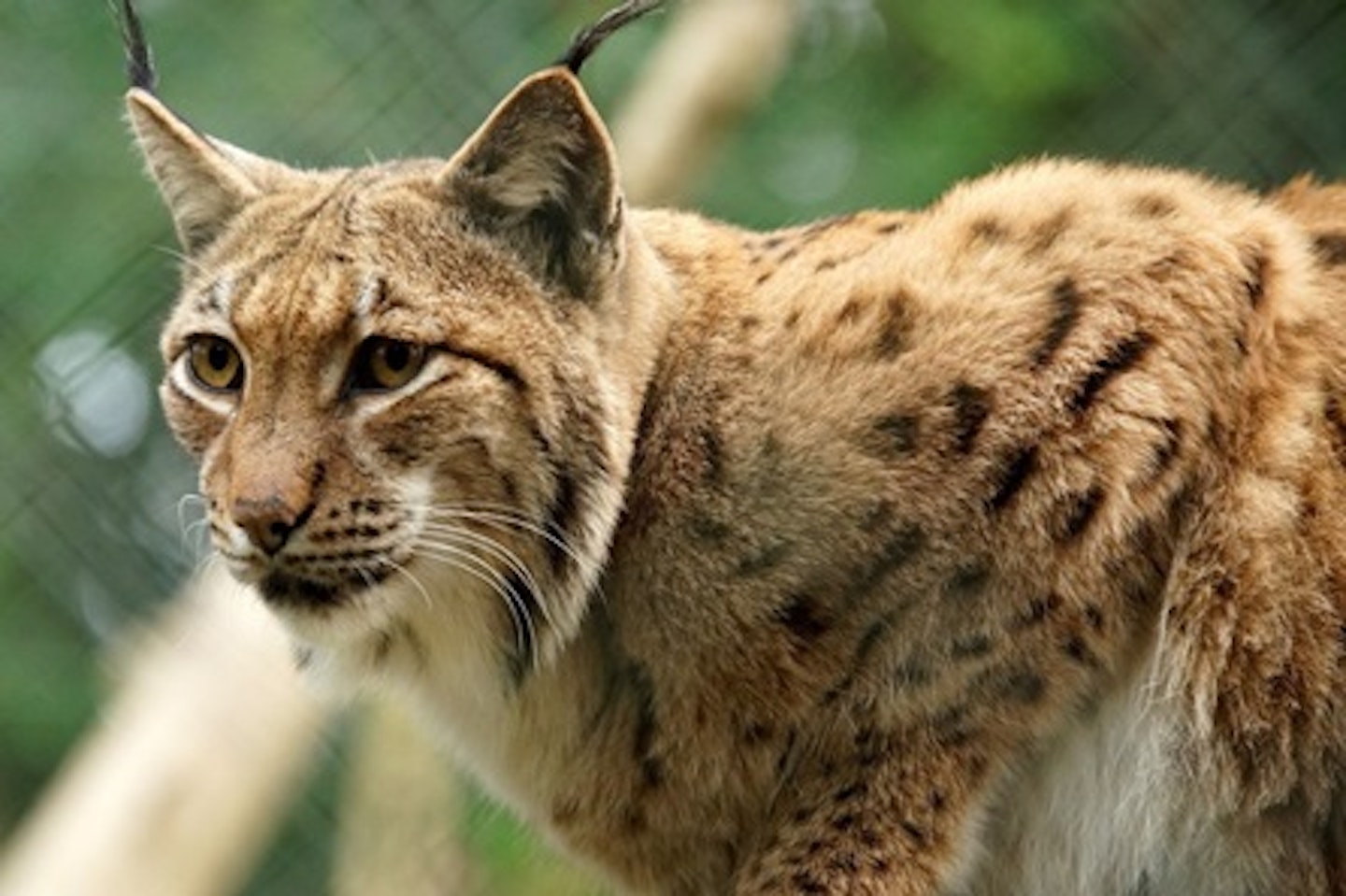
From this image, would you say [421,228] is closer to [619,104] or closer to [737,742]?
[737,742]

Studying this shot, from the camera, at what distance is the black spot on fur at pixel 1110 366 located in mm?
3043

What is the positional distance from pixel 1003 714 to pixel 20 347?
9.23ft

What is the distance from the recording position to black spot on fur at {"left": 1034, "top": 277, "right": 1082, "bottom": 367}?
3.06 m

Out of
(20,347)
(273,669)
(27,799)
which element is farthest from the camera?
(27,799)

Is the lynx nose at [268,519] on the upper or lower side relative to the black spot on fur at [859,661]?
upper

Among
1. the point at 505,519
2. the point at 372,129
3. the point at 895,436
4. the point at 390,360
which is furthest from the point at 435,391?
the point at 372,129

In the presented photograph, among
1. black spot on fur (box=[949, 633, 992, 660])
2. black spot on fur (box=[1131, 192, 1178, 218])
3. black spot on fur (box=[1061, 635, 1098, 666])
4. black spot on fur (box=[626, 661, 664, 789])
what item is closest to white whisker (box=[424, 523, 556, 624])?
black spot on fur (box=[626, 661, 664, 789])

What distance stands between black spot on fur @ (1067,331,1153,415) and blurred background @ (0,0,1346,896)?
5.66 feet

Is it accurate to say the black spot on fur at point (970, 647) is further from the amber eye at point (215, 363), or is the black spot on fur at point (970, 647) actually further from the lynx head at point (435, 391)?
the amber eye at point (215, 363)

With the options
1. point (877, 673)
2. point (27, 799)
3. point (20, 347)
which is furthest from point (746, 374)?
point (27, 799)

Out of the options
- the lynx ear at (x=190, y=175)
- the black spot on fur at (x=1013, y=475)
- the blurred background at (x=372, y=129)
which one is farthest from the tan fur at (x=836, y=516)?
the blurred background at (x=372, y=129)

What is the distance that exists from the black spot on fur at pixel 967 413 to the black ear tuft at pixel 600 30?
0.58m

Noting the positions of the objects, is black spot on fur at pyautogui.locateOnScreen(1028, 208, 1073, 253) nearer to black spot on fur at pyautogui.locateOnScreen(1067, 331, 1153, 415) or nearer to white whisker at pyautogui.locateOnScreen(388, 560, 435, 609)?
black spot on fur at pyautogui.locateOnScreen(1067, 331, 1153, 415)

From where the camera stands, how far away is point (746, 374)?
3.12 metres
